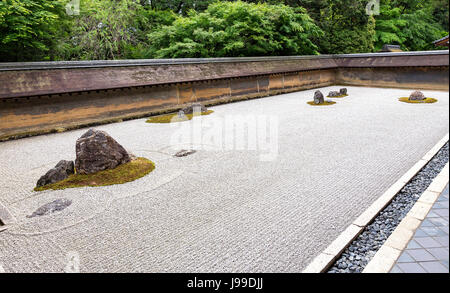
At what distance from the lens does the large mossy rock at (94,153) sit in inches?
224

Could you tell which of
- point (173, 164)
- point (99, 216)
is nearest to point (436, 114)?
point (173, 164)

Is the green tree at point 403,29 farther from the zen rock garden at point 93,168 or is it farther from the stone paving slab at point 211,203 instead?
the zen rock garden at point 93,168

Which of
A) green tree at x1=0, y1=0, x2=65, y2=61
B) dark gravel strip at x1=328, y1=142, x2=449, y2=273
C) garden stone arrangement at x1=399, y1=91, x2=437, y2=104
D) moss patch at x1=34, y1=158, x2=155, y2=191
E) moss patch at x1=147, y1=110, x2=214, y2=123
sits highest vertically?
green tree at x1=0, y1=0, x2=65, y2=61

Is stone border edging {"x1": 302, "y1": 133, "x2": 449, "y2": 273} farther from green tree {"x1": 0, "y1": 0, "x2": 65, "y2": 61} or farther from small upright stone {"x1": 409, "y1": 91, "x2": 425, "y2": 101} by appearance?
green tree {"x1": 0, "y1": 0, "x2": 65, "y2": 61}

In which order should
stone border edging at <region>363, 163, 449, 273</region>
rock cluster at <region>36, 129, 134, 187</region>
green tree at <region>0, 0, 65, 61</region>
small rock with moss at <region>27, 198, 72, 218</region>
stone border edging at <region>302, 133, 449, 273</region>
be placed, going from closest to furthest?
1. stone border edging at <region>363, 163, 449, 273</region>
2. stone border edging at <region>302, 133, 449, 273</region>
3. small rock with moss at <region>27, 198, 72, 218</region>
4. rock cluster at <region>36, 129, 134, 187</region>
5. green tree at <region>0, 0, 65, 61</region>

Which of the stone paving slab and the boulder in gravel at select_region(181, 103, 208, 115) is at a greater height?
the boulder in gravel at select_region(181, 103, 208, 115)

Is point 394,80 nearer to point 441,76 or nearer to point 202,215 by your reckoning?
point 441,76

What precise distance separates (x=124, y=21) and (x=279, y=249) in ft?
64.0

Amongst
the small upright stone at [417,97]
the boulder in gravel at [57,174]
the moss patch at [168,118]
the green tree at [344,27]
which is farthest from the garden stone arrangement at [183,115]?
the green tree at [344,27]

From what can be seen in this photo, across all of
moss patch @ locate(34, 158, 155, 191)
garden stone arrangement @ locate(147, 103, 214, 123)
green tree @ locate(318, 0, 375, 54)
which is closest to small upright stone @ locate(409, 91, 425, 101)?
garden stone arrangement @ locate(147, 103, 214, 123)

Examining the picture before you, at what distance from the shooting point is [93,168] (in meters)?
5.73

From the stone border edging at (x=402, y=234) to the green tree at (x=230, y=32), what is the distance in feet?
48.9

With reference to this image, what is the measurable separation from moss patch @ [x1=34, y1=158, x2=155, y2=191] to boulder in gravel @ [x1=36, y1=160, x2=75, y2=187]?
Answer: 0.32ft

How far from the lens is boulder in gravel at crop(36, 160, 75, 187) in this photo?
5410mm
